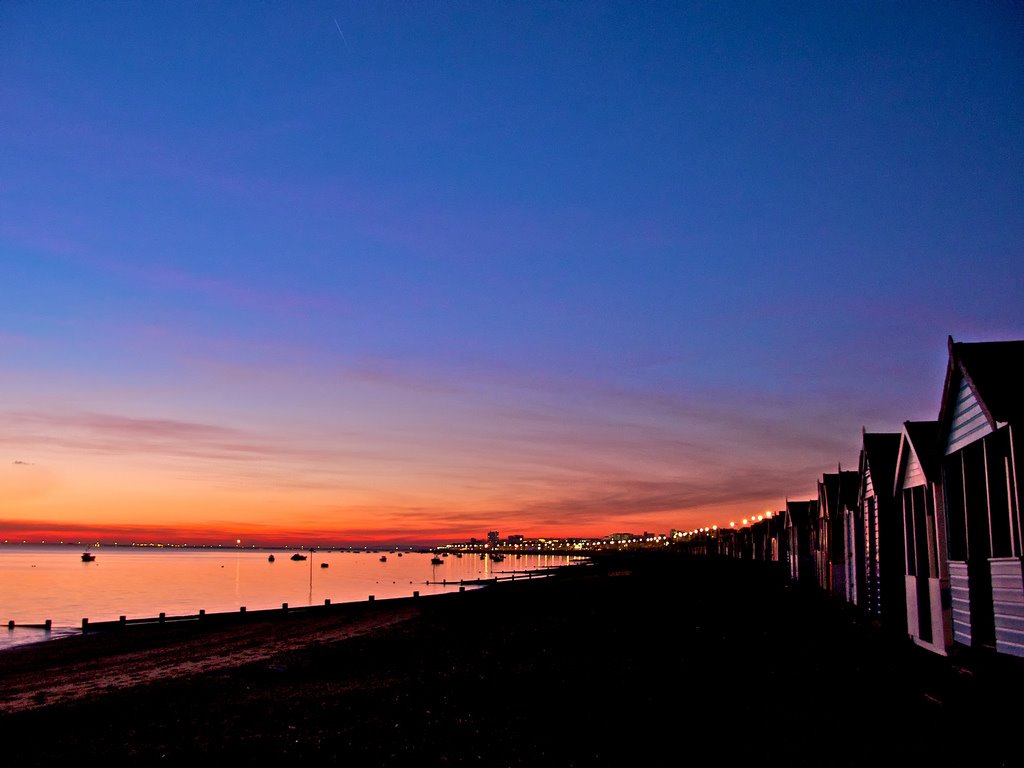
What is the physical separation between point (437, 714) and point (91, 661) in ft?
66.5

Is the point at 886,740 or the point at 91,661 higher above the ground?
the point at 886,740

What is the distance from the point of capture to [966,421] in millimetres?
12586

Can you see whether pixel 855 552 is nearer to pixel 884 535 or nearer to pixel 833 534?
pixel 884 535

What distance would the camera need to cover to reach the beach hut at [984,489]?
1088 centimetres

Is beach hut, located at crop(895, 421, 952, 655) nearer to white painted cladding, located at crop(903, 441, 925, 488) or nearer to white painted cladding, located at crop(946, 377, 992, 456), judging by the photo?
white painted cladding, located at crop(903, 441, 925, 488)

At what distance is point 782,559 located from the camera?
60.2 m

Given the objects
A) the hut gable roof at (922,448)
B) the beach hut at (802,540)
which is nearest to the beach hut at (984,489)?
the hut gable roof at (922,448)

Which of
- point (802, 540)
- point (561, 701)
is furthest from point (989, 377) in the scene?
point (802, 540)

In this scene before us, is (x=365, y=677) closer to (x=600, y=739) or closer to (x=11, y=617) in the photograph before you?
(x=600, y=739)

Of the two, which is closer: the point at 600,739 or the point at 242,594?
the point at 600,739

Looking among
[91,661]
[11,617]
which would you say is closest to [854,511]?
[91,661]

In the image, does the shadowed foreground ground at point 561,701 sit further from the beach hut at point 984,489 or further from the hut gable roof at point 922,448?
the hut gable roof at point 922,448

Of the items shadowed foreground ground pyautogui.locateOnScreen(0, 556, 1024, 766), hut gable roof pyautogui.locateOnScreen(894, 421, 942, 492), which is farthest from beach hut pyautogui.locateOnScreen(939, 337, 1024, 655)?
shadowed foreground ground pyautogui.locateOnScreen(0, 556, 1024, 766)

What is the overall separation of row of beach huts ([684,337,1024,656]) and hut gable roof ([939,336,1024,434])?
0.05ft
